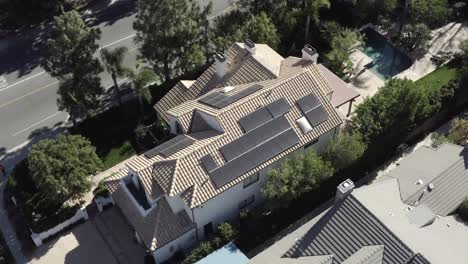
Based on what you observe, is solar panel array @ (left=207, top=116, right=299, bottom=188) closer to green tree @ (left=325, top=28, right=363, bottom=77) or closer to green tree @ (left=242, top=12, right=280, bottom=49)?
green tree @ (left=242, top=12, right=280, bottom=49)

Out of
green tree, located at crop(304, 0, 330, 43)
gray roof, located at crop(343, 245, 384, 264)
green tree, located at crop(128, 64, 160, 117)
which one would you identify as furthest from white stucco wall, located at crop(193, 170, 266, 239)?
green tree, located at crop(304, 0, 330, 43)

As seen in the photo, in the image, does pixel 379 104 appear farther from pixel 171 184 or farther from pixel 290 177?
pixel 171 184

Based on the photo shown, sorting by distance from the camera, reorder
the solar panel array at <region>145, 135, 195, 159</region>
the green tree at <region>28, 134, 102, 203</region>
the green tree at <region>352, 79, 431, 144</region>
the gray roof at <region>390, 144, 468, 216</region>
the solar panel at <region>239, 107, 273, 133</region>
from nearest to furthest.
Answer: the gray roof at <region>390, 144, 468, 216</region>
the green tree at <region>28, 134, 102, 203</region>
the solar panel array at <region>145, 135, 195, 159</region>
the solar panel at <region>239, 107, 273, 133</region>
the green tree at <region>352, 79, 431, 144</region>

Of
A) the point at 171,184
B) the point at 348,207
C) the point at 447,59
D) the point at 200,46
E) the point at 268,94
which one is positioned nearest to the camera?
the point at 348,207

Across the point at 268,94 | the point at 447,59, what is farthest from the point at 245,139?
the point at 447,59

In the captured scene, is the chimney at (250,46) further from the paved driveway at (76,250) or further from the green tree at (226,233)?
the paved driveway at (76,250)

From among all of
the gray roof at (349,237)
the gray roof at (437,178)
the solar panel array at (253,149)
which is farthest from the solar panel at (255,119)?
the gray roof at (437,178)

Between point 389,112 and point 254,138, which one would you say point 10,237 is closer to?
point 254,138
